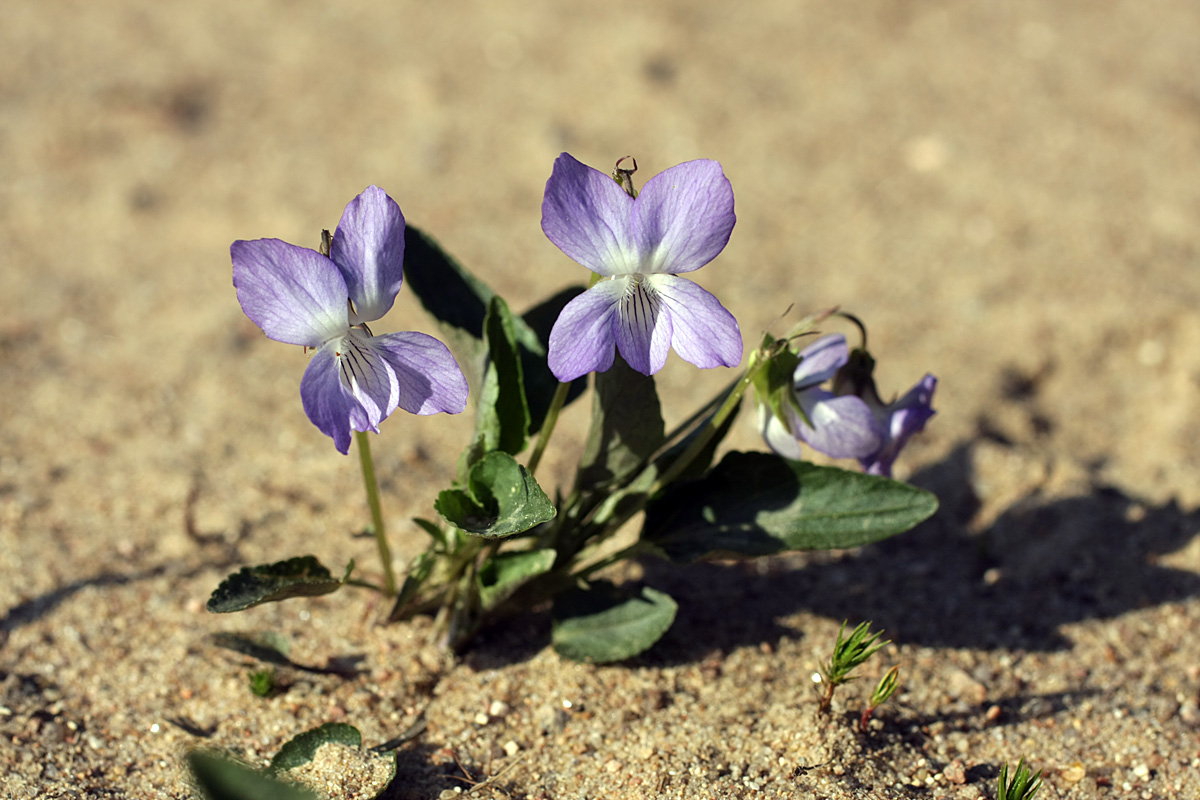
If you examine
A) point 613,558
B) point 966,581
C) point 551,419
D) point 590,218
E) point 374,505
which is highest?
point 590,218

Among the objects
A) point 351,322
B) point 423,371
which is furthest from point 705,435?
point 351,322

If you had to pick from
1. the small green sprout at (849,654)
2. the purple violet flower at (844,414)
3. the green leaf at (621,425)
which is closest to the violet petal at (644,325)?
the green leaf at (621,425)

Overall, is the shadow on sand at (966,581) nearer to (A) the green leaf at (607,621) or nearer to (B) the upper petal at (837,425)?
(A) the green leaf at (607,621)

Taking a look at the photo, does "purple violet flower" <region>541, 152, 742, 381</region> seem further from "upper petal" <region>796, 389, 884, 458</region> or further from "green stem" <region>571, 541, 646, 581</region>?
"green stem" <region>571, 541, 646, 581</region>

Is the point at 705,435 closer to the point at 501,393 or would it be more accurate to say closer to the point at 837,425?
the point at 837,425

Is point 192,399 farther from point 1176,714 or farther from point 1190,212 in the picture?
point 1190,212
